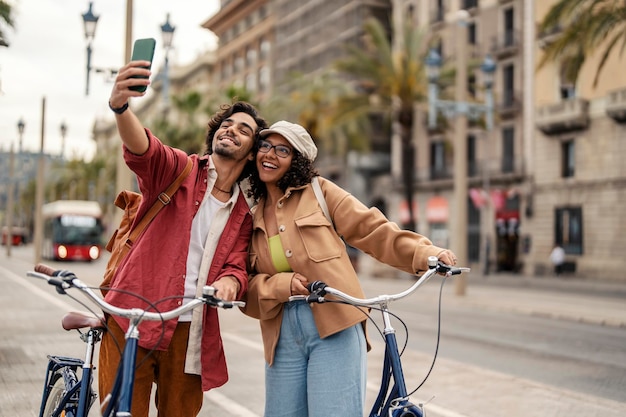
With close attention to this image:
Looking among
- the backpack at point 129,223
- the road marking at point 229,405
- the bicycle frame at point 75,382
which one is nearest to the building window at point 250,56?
the road marking at point 229,405

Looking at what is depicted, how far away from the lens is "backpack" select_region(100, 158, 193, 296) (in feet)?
11.8

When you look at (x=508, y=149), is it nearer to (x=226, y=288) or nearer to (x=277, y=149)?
(x=277, y=149)

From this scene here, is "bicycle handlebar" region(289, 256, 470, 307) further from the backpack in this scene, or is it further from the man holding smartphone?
the backpack

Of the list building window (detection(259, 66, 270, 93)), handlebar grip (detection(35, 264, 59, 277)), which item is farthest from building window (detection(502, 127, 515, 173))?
handlebar grip (detection(35, 264, 59, 277))

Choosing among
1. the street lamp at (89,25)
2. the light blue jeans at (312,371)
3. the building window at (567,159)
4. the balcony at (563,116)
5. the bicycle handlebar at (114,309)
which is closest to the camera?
the bicycle handlebar at (114,309)

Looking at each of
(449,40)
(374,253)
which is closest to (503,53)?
(449,40)

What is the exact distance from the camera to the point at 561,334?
1241 centimetres

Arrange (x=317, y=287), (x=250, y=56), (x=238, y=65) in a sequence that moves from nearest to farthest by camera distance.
A: (x=317, y=287)
(x=250, y=56)
(x=238, y=65)

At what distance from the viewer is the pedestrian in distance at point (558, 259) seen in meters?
36.1

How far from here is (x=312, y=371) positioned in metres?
3.51

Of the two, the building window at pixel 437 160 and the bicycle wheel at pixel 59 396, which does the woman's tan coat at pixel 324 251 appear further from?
the building window at pixel 437 160

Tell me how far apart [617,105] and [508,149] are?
30.1ft

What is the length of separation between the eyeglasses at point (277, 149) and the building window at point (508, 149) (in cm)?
3884

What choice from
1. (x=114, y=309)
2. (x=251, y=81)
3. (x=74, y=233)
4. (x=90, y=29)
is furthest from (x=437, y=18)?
(x=114, y=309)
